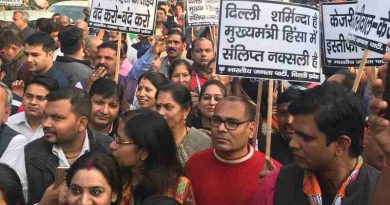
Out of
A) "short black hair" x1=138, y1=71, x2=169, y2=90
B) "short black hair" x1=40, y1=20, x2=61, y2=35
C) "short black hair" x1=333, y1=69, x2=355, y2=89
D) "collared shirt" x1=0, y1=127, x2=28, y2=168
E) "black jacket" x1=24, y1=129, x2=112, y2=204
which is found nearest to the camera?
"black jacket" x1=24, y1=129, x2=112, y2=204

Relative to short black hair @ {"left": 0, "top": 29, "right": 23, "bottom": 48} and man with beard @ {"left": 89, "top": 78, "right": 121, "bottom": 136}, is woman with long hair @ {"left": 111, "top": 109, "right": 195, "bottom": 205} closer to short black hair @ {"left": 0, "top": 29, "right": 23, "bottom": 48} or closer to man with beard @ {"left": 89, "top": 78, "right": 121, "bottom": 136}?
man with beard @ {"left": 89, "top": 78, "right": 121, "bottom": 136}

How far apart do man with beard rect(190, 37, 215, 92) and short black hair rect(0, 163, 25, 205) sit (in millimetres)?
3700

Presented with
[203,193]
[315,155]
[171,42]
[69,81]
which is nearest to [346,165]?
[315,155]

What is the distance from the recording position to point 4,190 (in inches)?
137

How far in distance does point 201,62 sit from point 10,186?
427cm

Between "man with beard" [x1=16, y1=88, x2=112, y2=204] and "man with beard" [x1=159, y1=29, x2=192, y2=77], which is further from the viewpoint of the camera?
"man with beard" [x1=159, y1=29, x2=192, y2=77]

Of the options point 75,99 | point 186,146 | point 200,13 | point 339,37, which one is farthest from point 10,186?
point 200,13

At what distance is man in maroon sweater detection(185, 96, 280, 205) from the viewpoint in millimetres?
3934

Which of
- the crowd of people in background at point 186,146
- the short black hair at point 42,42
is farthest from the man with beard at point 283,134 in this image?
the short black hair at point 42,42

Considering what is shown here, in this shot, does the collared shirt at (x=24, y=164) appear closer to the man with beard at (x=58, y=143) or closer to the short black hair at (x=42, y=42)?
the man with beard at (x=58, y=143)

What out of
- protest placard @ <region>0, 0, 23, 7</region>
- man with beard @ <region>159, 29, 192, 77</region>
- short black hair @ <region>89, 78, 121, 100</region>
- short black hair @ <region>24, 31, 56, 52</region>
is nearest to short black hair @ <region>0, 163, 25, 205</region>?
short black hair @ <region>89, 78, 121, 100</region>

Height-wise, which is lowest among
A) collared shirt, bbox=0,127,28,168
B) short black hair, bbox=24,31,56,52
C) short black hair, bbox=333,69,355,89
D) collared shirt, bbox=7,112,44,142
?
collared shirt, bbox=0,127,28,168

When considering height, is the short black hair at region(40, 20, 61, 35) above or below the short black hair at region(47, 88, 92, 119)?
above

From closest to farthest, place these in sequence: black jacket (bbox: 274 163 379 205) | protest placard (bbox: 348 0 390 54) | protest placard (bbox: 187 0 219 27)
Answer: black jacket (bbox: 274 163 379 205)
protest placard (bbox: 348 0 390 54)
protest placard (bbox: 187 0 219 27)
